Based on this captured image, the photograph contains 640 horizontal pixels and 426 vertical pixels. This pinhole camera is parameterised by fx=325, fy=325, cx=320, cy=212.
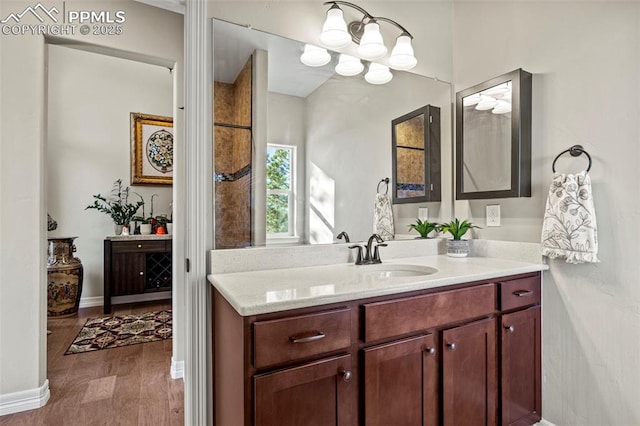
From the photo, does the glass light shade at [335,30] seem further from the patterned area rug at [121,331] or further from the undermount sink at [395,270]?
the patterned area rug at [121,331]

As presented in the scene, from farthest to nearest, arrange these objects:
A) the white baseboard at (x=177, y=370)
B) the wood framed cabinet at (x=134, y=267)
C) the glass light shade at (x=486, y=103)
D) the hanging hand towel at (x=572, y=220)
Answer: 1. the wood framed cabinet at (x=134, y=267)
2. the white baseboard at (x=177, y=370)
3. the glass light shade at (x=486, y=103)
4. the hanging hand towel at (x=572, y=220)

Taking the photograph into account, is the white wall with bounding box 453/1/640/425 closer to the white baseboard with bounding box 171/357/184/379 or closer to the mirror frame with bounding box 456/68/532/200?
the mirror frame with bounding box 456/68/532/200

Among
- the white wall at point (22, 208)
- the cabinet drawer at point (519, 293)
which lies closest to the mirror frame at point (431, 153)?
the cabinet drawer at point (519, 293)

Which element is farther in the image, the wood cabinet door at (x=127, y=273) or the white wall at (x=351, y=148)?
the wood cabinet door at (x=127, y=273)

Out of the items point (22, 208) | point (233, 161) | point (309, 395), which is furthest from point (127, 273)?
point (309, 395)

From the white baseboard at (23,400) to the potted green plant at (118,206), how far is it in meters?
2.35

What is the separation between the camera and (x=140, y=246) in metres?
3.84

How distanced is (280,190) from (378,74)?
95 centimetres

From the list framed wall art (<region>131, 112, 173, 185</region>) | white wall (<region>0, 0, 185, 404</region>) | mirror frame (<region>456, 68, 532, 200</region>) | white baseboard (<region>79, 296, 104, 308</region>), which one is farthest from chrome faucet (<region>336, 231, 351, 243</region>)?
white baseboard (<region>79, 296, 104, 308</region>)

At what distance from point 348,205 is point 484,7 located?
1.48 metres

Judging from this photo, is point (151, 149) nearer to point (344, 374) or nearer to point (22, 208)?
point (22, 208)

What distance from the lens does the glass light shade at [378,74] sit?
1.92 metres

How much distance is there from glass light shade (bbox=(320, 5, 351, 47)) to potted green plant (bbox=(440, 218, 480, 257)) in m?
1.24

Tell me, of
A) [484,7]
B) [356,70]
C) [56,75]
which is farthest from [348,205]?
[56,75]
